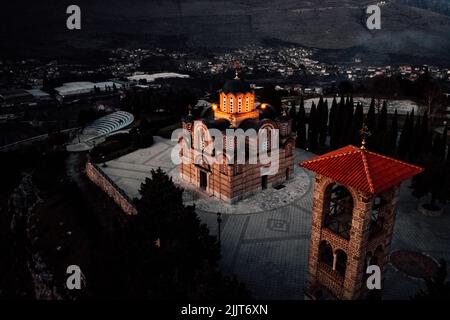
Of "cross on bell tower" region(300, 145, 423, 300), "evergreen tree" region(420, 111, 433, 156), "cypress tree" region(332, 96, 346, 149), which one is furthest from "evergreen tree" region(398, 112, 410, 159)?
"cross on bell tower" region(300, 145, 423, 300)

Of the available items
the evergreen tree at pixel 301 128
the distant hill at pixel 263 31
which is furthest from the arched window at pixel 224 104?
the distant hill at pixel 263 31

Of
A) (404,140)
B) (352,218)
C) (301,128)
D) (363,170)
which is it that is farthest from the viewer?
(301,128)

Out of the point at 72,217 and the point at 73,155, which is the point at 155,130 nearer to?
the point at 73,155

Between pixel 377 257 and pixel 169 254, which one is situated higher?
pixel 377 257

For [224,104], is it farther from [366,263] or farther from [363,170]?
[366,263]

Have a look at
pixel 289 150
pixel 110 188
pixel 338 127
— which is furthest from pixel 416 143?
pixel 110 188

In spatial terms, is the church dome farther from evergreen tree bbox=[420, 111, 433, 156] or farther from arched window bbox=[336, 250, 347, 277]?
evergreen tree bbox=[420, 111, 433, 156]
